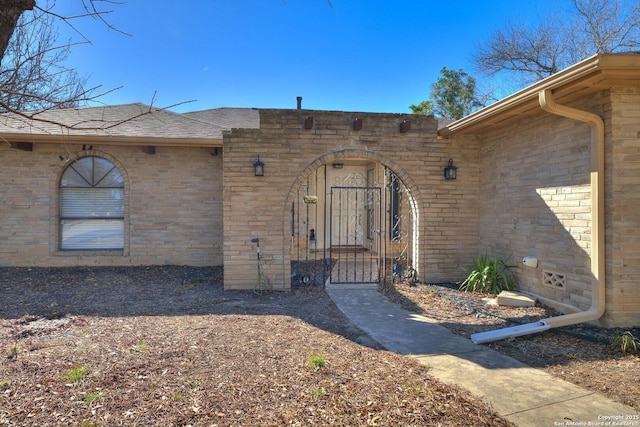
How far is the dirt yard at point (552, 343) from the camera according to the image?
3238mm

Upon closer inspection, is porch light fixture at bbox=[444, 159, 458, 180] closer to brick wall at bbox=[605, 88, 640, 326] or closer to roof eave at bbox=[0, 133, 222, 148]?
brick wall at bbox=[605, 88, 640, 326]

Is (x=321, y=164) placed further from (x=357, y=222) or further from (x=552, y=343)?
(x=552, y=343)

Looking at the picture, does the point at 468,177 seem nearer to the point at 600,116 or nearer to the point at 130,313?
the point at 600,116

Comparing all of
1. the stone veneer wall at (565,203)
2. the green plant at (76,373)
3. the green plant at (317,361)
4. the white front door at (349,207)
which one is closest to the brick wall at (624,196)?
the stone veneer wall at (565,203)

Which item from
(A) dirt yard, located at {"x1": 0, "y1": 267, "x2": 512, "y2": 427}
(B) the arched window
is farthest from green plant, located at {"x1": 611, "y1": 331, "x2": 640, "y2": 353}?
(B) the arched window

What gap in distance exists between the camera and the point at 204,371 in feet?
10.6

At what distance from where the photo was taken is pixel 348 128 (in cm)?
698

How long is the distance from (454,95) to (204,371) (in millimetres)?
18693

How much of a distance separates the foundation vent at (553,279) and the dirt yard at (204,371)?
3041mm

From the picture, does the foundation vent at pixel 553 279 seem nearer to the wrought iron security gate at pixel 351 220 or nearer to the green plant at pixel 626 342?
the green plant at pixel 626 342

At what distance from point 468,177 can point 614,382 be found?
4.72 metres

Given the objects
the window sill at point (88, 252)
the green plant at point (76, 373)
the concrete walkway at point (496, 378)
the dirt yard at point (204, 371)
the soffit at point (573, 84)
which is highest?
the soffit at point (573, 84)

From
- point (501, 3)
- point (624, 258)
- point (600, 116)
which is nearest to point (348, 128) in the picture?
point (600, 116)

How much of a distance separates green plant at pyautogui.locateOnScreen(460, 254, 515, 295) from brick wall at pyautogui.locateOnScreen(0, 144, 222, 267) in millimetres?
5428
